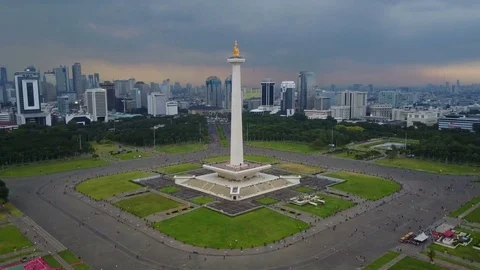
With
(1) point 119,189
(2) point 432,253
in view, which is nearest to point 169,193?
(1) point 119,189

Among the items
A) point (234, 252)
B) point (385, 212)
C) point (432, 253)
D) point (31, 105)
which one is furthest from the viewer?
point (31, 105)

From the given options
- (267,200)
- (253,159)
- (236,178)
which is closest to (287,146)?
(253,159)

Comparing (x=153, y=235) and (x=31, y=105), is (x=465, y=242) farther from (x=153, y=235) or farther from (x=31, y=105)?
(x=31, y=105)

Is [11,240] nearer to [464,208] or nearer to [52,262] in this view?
[52,262]

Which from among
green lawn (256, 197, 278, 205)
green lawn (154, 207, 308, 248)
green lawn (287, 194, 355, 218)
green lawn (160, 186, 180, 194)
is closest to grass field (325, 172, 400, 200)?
green lawn (287, 194, 355, 218)

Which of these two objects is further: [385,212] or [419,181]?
[419,181]

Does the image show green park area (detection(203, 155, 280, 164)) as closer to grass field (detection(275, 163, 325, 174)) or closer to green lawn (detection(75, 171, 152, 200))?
grass field (detection(275, 163, 325, 174))

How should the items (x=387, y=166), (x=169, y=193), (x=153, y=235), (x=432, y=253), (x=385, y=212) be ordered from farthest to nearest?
1. (x=387, y=166)
2. (x=169, y=193)
3. (x=385, y=212)
4. (x=153, y=235)
5. (x=432, y=253)

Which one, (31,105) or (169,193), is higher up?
(31,105)
